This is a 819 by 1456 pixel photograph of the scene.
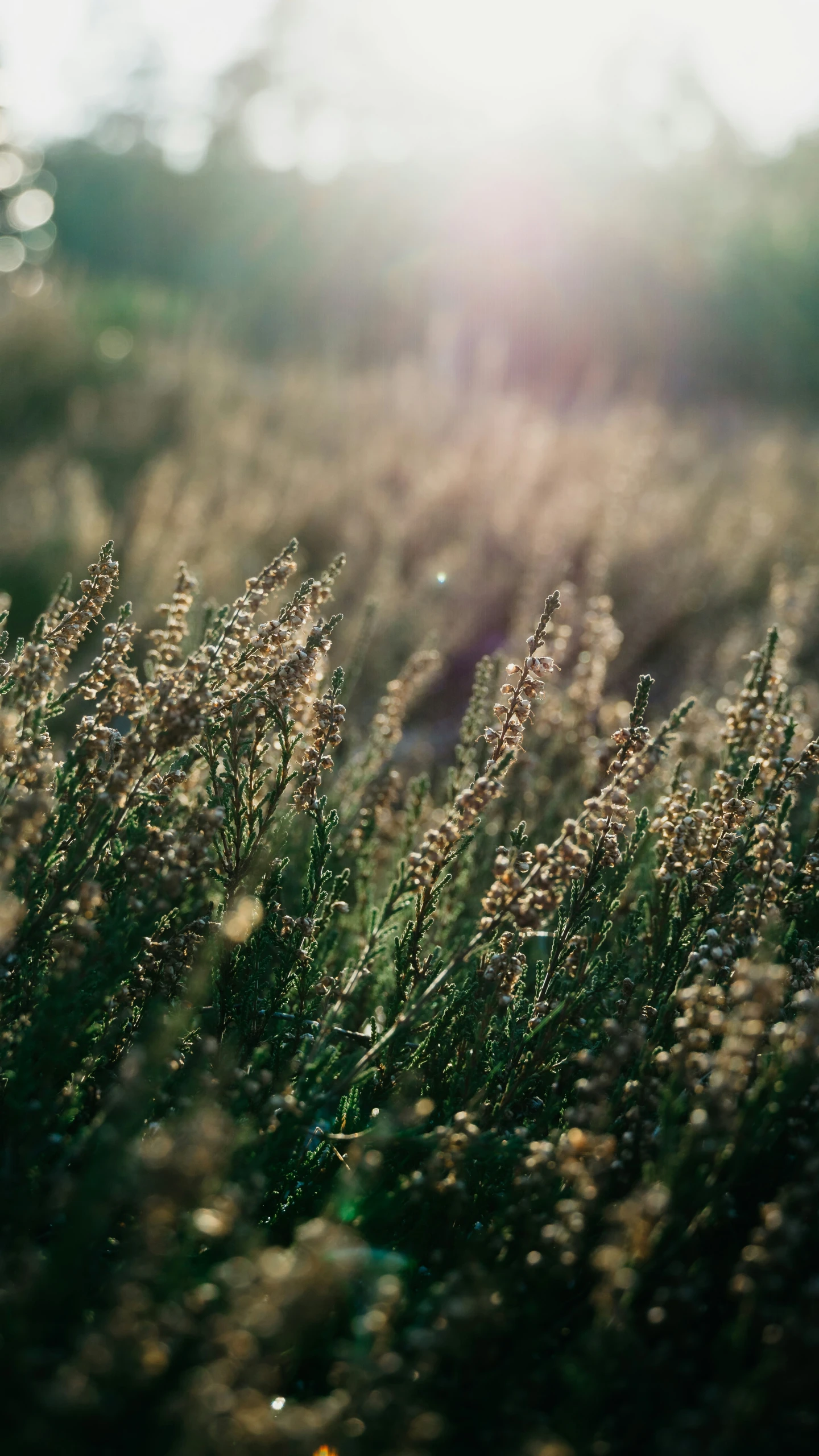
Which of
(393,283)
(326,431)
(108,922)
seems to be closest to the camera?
(108,922)

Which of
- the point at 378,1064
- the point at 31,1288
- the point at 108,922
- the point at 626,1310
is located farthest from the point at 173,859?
the point at 626,1310

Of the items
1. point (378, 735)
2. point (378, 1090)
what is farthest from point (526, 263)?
point (378, 1090)

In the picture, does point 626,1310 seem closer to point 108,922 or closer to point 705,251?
point 108,922

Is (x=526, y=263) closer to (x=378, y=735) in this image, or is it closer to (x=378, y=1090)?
(x=378, y=735)

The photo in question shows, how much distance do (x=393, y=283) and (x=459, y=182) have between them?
5480 millimetres

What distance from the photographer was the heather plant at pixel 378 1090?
43.8 inches

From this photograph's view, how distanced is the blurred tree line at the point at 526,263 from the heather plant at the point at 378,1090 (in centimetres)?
1123

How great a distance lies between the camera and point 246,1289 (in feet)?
3.59


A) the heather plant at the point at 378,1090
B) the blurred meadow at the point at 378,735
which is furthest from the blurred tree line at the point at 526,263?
the heather plant at the point at 378,1090

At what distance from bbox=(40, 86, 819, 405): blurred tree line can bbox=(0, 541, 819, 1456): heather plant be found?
1123 centimetres

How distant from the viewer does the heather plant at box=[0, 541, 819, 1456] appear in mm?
1111

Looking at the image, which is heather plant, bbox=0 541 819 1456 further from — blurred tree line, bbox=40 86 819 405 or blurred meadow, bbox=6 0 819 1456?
blurred tree line, bbox=40 86 819 405

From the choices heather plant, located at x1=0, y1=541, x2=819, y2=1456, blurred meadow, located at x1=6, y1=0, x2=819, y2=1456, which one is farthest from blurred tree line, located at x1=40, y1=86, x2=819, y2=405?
heather plant, located at x1=0, y1=541, x2=819, y2=1456

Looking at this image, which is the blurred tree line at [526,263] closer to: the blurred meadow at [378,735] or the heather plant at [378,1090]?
the blurred meadow at [378,735]
